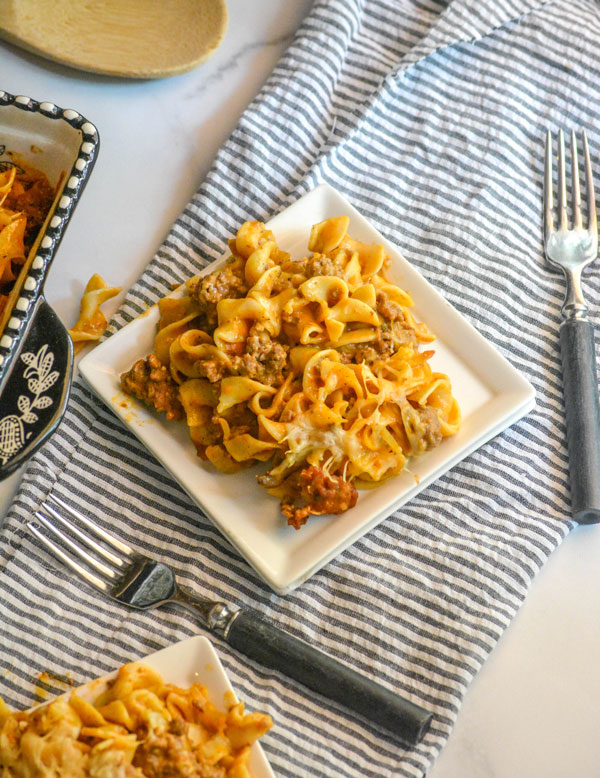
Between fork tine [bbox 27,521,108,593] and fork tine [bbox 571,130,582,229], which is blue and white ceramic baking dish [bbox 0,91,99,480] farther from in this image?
fork tine [bbox 571,130,582,229]

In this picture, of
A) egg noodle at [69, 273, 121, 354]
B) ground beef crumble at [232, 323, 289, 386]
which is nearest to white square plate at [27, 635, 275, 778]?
ground beef crumble at [232, 323, 289, 386]

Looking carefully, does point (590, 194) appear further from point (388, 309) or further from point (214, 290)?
point (214, 290)

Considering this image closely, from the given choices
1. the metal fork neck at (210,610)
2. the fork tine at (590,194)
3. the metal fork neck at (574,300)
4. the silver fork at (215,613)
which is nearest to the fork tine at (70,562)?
the silver fork at (215,613)

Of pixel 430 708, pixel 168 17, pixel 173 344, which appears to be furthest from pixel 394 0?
pixel 430 708

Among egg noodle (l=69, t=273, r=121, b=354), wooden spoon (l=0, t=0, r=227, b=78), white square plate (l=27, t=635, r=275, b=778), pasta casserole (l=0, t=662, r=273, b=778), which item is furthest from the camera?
wooden spoon (l=0, t=0, r=227, b=78)

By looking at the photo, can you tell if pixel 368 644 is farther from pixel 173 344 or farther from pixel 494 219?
pixel 494 219
